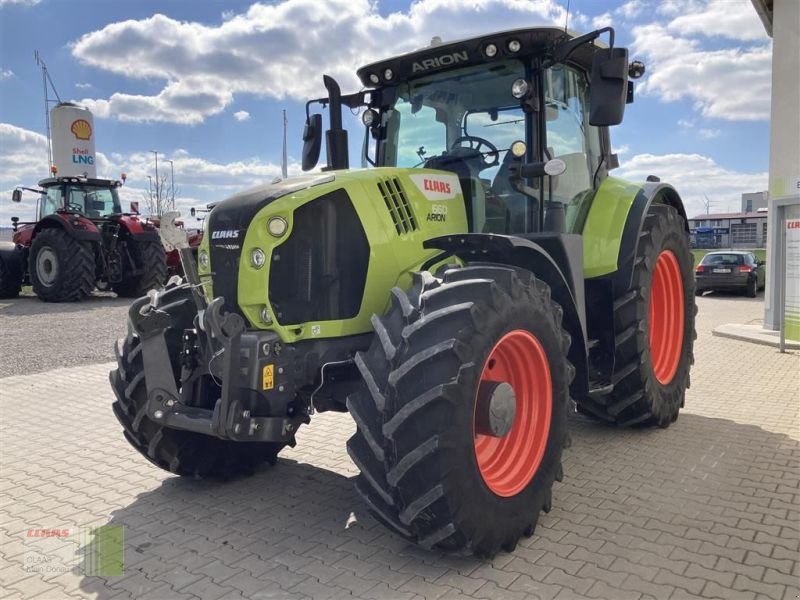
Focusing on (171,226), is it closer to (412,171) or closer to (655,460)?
(412,171)

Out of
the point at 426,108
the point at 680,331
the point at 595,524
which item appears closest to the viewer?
the point at 595,524

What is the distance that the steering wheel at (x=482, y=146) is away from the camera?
4.25 m

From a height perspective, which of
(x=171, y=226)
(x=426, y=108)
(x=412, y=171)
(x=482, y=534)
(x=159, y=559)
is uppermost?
(x=426, y=108)

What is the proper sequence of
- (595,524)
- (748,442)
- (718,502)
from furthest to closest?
(748,442) → (718,502) → (595,524)

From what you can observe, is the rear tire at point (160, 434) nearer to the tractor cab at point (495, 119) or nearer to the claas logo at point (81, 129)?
the tractor cab at point (495, 119)

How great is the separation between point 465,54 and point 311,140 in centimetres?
131

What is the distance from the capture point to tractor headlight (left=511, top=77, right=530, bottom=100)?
4.02m

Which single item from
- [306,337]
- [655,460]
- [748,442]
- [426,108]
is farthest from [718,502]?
[426,108]

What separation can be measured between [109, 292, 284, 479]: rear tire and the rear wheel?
4.72 feet

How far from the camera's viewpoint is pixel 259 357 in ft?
10.4

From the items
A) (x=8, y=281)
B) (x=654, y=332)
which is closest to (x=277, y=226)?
(x=654, y=332)

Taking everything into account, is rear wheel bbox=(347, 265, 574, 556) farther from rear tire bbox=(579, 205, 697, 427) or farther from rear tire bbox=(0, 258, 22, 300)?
rear tire bbox=(0, 258, 22, 300)

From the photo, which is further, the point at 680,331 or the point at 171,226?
the point at 680,331

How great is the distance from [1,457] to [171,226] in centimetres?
280
